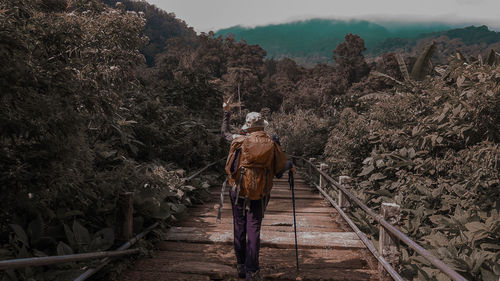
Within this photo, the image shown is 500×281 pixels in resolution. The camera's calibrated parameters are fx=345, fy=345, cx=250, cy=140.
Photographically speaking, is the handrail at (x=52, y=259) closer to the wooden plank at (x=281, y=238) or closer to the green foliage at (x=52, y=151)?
the green foliage at (x=52, y=151)

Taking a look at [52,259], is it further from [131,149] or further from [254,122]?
[131,149]

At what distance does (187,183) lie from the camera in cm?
775

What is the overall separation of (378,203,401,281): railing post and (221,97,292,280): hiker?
1.34 meters

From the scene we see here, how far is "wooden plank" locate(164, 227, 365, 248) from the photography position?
190 inches

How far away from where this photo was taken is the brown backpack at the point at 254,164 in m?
3.46

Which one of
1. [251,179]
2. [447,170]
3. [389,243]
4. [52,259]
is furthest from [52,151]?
[447,170]

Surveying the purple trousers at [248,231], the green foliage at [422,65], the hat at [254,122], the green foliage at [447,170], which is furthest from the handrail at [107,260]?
the green foliage at [422,65]

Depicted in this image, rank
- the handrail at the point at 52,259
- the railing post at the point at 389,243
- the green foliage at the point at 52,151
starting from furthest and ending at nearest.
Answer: the railing post at the point at 389,243, the green foliage at the point at 52,151, the handrail at the point at 52,259

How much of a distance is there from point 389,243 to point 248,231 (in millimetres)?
1641

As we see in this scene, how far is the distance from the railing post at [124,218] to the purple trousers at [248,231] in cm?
135

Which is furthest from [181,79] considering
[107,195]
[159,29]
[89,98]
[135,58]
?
[159,29]

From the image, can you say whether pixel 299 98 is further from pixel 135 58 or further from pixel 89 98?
pixel 89 98

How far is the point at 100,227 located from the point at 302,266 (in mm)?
2572

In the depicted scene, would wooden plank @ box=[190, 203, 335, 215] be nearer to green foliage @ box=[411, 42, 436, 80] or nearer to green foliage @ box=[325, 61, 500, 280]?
green foliage @ box=[325, 61, 500, 280]
